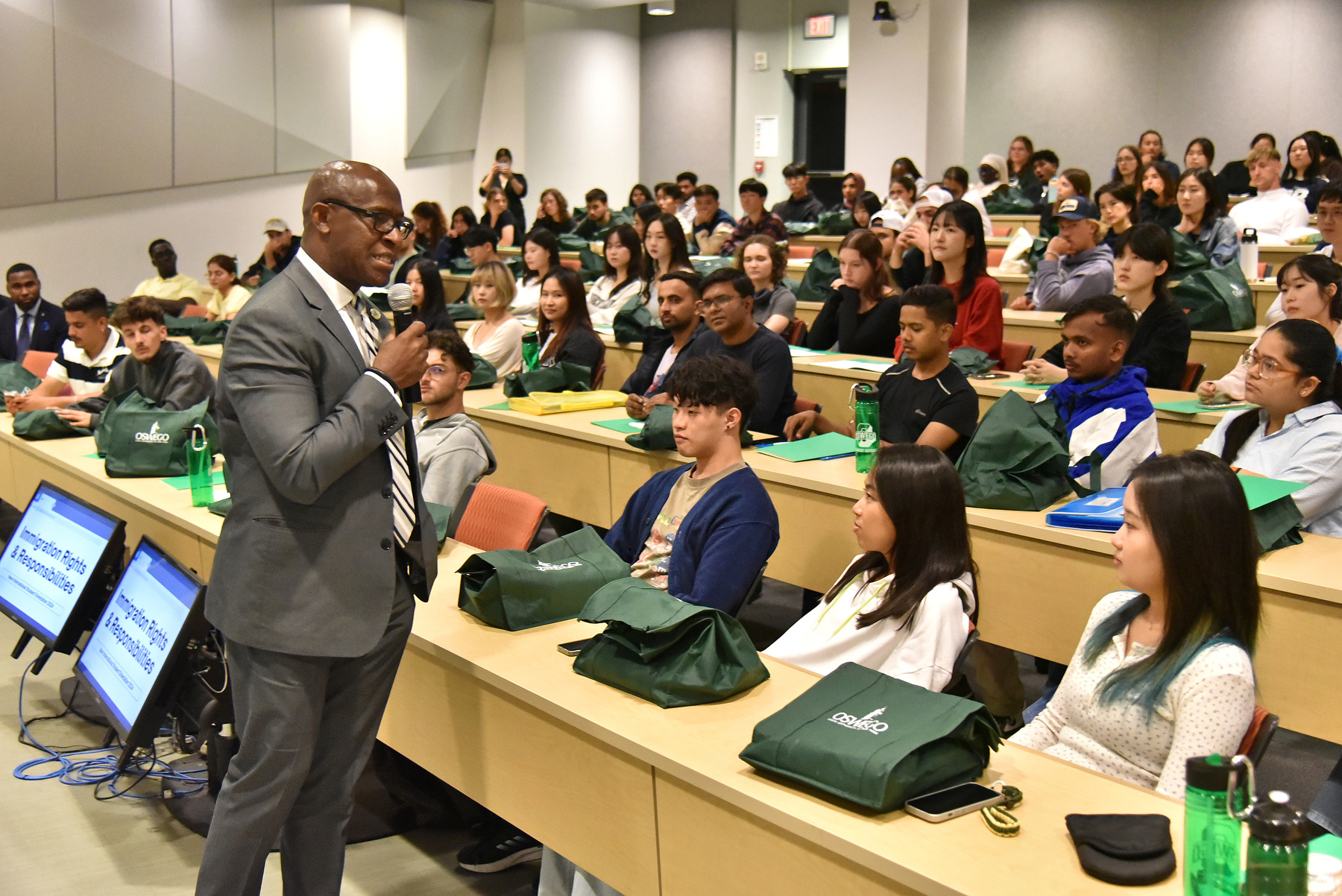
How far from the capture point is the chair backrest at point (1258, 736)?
5.73ft

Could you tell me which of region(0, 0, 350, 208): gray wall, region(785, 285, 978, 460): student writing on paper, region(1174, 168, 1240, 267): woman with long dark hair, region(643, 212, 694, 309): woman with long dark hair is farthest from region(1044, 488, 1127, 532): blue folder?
region(0, 0, 350, 208): gray wall

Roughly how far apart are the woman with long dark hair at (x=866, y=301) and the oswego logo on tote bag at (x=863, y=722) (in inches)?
137

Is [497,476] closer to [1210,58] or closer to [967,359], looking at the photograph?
[967,359]

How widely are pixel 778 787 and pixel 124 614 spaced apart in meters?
1.97

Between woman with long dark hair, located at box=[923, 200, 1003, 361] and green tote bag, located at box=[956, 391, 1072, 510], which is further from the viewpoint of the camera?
woman with long dark hair, located at box=[923, 200, 1003, 361]

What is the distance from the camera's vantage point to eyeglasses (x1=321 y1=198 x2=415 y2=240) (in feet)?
6.00

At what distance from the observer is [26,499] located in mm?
4301

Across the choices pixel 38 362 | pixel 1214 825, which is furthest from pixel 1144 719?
pixel 38 362

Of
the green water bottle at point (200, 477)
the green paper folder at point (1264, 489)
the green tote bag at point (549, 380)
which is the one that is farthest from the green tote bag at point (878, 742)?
the green tote bag at point (549, 380)

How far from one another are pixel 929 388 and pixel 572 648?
1.72 meters

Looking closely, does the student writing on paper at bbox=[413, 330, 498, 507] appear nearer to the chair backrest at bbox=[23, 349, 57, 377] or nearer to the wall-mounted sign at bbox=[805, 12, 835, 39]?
the chair backrest at bbox=[23, 349, 57, 377]

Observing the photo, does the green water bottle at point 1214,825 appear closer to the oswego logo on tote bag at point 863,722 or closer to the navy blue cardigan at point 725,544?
the oswego logo on tote bag at point 863,722

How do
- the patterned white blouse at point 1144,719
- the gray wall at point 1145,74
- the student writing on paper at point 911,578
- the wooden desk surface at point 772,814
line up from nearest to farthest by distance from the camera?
the wooden desk surface at point 772,814, the patterned white blouse at point 1144,719, the student writing on paper at point 911,578, the gray wall at point 1145,74

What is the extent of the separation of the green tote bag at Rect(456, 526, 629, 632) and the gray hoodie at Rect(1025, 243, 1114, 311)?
361 cm
